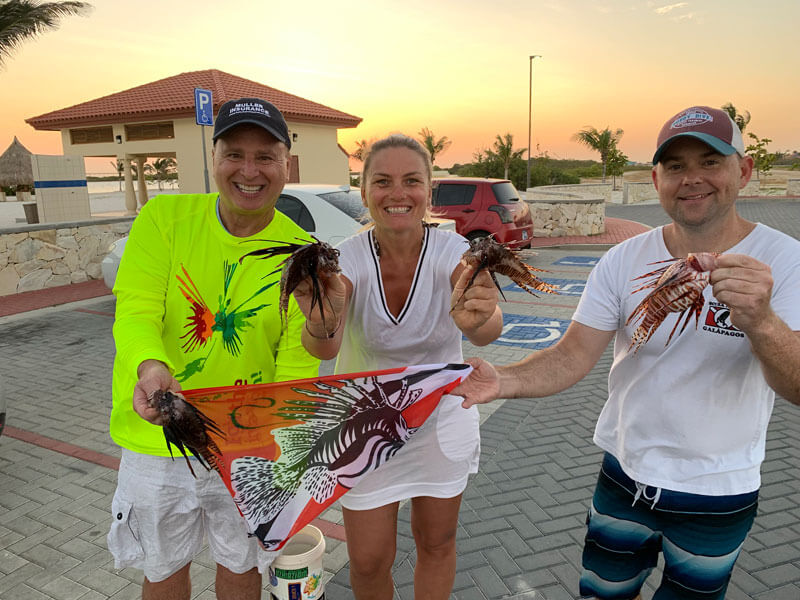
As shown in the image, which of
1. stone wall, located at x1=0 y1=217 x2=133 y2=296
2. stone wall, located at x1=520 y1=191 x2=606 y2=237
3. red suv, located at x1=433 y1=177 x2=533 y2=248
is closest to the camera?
stone wall, located at x1=0 y1=217 x2=133 y2=296

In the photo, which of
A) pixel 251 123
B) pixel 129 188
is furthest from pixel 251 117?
pixel 129 188

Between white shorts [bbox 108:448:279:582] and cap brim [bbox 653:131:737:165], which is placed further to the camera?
white shorts [bbox 108:448:279:582]

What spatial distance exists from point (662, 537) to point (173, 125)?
2778 cm

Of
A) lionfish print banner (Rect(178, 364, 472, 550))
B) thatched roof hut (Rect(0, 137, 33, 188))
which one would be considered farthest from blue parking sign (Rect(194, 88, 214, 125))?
thatched roof hut (Rect(0, 137, 33, 188))

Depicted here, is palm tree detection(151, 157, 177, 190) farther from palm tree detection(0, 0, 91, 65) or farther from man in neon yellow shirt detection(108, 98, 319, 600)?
man in neon yellow shirt detection(108, 98, 319, 600)

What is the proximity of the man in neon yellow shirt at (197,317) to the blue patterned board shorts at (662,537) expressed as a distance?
1480 millimetres

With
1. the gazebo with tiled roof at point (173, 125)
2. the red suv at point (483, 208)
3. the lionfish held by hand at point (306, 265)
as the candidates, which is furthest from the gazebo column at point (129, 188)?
the lionfish held by hand at point (306, 265)

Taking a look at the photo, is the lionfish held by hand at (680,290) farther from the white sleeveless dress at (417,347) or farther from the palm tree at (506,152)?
the palm tree at (506,152)

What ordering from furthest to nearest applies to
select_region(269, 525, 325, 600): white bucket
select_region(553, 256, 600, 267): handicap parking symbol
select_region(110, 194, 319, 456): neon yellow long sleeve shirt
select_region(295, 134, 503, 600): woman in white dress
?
select_region(553, 256, 600, 267): handicap parking symbol < select_region(269, 525, 325, 600): white bucket < select_region(295, 134, 503, 600): woman in white dress < select_region(110, 194, 319, 456): neon yellow long sleeve shirt

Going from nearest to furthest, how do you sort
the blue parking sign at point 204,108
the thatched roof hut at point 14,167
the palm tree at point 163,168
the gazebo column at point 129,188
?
the blue parking sign at point 204,108 < the gazebo column at point 129,188 < the thatched roof hut at point 14,167 < the palm tree at point 163,168

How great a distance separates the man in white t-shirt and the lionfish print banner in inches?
11.7

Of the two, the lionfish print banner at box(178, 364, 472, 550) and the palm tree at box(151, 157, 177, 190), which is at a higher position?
the palm tree at box(151, 157, 177, 190)

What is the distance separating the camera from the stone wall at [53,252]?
11.9 meters

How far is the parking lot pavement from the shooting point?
3346 mm
